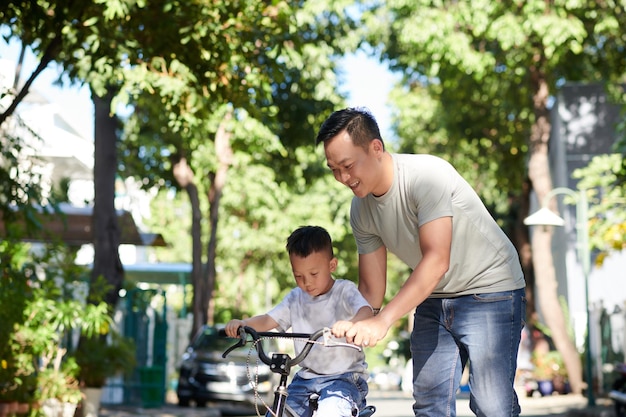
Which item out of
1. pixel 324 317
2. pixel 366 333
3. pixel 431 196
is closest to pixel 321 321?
pixel 324 317

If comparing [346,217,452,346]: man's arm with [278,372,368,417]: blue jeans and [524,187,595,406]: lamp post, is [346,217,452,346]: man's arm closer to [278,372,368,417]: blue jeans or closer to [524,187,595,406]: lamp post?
[278,372,368,417]: blue jeans

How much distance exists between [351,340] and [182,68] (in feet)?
22.1

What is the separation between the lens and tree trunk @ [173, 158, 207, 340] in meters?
25.3

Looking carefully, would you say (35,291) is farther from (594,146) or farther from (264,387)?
(594,146)

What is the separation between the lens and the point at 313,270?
17.2ft

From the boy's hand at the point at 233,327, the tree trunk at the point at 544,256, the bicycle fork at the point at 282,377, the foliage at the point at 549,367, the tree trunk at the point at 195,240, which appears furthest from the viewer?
the foliage at the point at 549,367

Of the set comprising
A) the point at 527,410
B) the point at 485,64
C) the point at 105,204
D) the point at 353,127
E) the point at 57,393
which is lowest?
the point at 527,410

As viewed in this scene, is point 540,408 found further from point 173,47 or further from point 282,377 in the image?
point 282,377

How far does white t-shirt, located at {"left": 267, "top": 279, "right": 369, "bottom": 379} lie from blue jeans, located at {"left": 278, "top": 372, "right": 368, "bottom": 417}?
3 centimetres

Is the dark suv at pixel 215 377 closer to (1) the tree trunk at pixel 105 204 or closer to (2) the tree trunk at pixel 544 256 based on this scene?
(1) the tree trunk at pixel 105 204

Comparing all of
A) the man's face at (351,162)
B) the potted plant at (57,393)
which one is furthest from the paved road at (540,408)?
the man's face at (351,162)

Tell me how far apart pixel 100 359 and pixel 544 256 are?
15454 mm

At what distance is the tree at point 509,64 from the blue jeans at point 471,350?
19407 mm

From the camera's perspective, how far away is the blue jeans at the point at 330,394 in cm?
502
